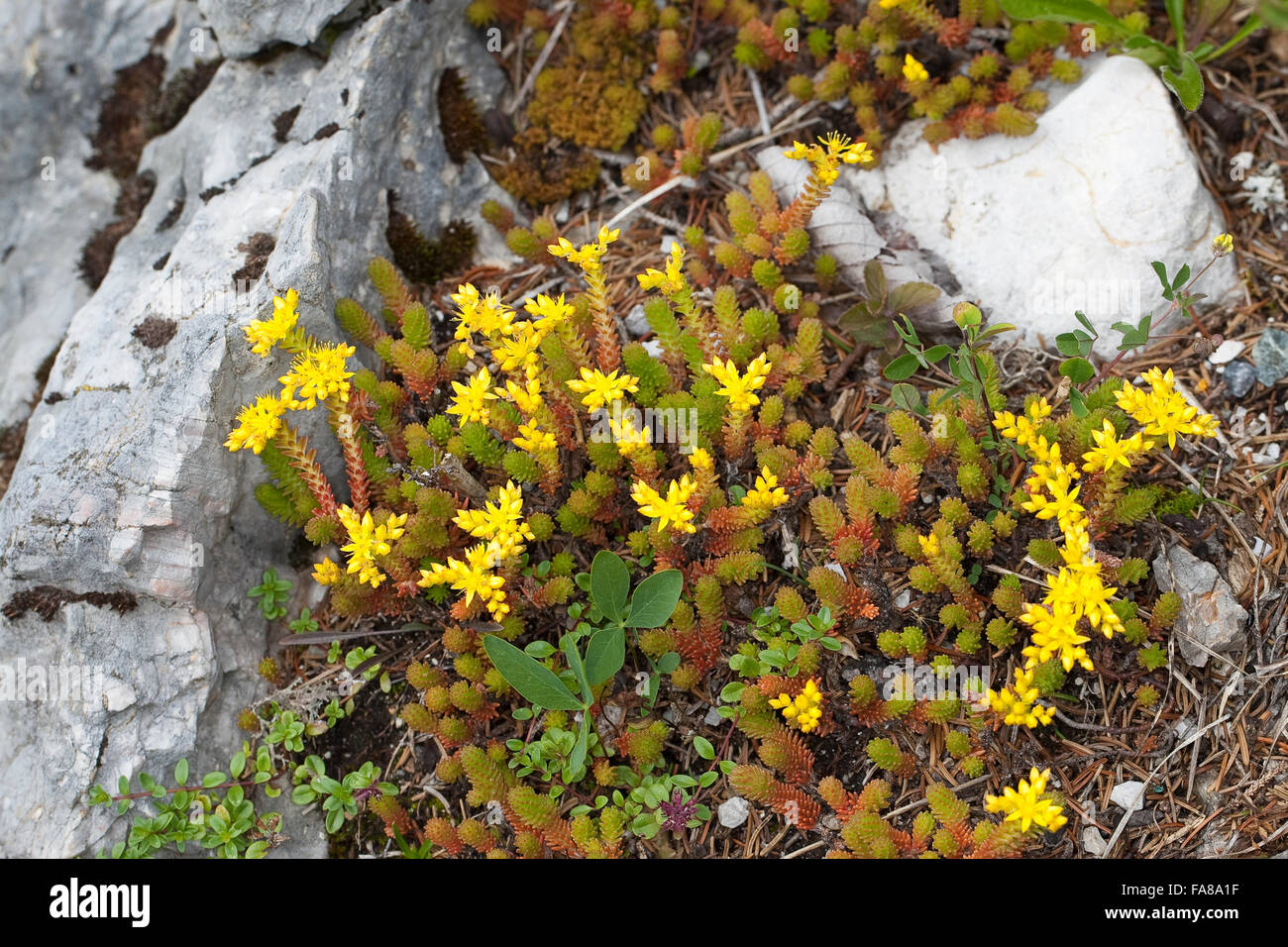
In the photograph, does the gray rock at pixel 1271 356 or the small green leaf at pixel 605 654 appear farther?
the gray rock at pixel 1271 356

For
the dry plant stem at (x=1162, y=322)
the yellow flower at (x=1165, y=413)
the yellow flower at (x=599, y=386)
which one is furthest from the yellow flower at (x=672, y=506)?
the dry plant stem at (x=1162, y=322)

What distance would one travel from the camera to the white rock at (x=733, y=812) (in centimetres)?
370

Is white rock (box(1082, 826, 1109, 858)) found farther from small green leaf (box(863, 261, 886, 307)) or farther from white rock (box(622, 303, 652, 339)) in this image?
white rock (box(622, 303, 652, 339))

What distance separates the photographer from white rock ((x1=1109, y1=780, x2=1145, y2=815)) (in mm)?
3533

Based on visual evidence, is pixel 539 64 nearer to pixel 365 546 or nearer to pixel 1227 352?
pixel 365 546

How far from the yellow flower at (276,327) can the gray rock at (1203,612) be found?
3837mm

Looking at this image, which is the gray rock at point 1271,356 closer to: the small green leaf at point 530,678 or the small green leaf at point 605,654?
the small green leaf at point 605,654

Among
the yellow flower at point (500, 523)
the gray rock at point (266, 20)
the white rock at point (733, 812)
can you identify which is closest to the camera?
the yellow flower at point (500, 523)

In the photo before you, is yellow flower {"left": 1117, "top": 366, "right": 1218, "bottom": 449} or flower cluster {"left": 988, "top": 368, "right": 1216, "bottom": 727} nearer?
flower cluster {"left": 988, "top": 368, "right": 1216, "bottom": 727}

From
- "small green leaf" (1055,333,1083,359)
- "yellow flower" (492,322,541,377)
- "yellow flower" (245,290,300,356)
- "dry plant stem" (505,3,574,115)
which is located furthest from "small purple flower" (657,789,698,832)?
"dry plant stem" (505,3,574,115)

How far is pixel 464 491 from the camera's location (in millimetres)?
4164

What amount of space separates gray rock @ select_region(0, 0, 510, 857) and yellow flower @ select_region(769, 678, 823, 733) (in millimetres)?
2191

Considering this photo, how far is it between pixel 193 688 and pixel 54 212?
3234 mm

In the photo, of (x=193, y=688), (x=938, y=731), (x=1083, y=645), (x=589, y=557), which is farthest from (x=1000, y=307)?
(x=193, y=688)
